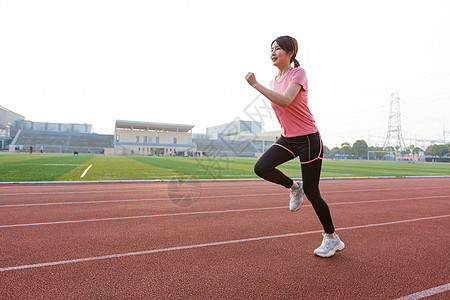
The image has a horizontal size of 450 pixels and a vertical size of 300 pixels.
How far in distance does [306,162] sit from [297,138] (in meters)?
0.27

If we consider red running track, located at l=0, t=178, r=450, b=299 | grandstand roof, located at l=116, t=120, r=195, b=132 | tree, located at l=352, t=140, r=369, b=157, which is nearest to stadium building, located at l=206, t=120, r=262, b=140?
red running track, located at l=0, t=178, r=450, b=299

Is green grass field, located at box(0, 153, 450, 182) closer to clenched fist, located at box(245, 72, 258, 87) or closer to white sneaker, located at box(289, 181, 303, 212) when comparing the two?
white sneaker, located at box(289, 181, 303, 212)

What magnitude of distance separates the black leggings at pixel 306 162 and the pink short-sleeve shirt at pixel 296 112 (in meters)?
0.08

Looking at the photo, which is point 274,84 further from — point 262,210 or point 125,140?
point 125,140

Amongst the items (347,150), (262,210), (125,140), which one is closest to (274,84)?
(262,210)

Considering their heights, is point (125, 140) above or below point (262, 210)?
above

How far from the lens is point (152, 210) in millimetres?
5543

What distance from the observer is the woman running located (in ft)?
9.31

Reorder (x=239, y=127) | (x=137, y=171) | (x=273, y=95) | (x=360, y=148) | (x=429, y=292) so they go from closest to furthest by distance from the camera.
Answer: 1. (x=429, y=292)
2. (x=273, y=95)
3. (x=137, y=171)
4. (x=239, y=127)
5. (x=360, y=148)

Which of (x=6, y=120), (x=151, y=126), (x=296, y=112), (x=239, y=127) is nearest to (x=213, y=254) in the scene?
(x=296, y=112)

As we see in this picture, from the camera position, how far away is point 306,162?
9.46 feet

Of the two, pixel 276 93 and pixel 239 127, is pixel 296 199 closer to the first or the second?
pixel 276 93

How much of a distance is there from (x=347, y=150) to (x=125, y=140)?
88.8 metres

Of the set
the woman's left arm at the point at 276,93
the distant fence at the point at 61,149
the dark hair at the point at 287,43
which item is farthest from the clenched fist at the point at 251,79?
the distant fence at the point at 61,149
